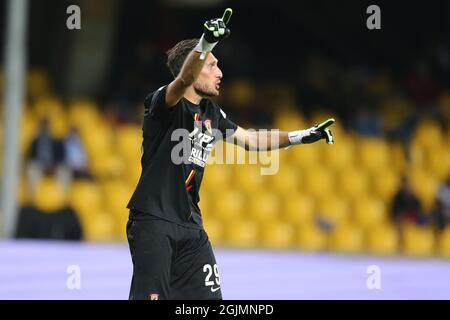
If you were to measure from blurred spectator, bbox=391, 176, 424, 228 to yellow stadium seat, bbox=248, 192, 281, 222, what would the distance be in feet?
6.25

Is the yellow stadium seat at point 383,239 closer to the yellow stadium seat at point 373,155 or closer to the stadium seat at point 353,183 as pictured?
the stadium seat at point 353,183

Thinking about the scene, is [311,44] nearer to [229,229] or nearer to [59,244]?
[229,229]

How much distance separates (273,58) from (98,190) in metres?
6.30

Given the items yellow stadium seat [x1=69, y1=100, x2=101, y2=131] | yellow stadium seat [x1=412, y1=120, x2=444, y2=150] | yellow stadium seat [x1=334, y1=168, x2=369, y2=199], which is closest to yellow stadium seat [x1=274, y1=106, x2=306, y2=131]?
yellow stadium seat [x1=334, y1=168, x2=369, y2=199]

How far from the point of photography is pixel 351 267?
12211 mm

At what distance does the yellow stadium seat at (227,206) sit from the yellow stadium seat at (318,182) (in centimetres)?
128

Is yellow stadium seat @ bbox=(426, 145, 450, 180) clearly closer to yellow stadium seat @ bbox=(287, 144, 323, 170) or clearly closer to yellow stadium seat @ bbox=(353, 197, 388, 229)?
yellow stadium seat @ bbox=(353, 197, 388, 229)

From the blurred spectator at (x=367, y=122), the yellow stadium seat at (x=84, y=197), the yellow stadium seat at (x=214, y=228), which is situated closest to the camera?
the yellow stadium seat at (x=84, y=197)

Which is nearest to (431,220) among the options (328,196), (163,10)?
(328,196)

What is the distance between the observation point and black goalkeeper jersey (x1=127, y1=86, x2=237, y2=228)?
20.7 ft

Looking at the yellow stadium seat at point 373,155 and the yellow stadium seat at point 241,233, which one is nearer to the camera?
the yellow stadium seat at point 241,233

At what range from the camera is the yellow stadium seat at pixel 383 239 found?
1630cm

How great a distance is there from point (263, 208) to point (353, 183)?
5.76 ft

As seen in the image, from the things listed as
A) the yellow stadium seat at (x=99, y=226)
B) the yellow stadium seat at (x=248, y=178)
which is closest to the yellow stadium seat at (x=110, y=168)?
the yellow stadium seat at (x=99, y=226)
